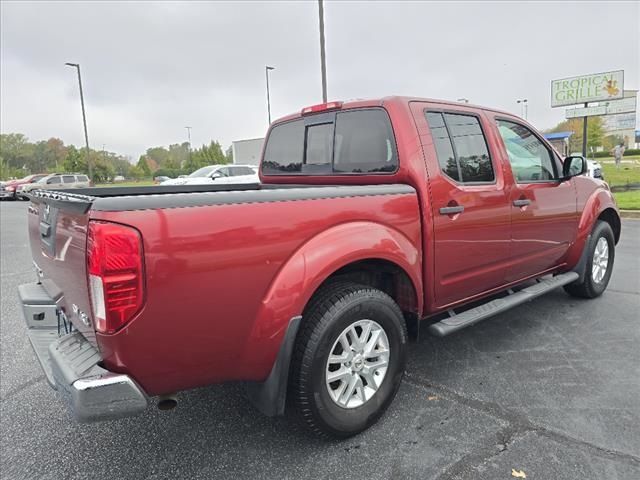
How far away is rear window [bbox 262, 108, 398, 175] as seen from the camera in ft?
10.1

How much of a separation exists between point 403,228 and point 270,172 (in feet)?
5.94

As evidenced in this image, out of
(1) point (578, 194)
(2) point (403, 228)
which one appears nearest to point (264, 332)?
(2) point (403, 228)

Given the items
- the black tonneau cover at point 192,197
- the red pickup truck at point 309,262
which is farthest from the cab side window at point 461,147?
the black tonneau cover at point 192,197

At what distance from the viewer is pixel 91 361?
1948 mm

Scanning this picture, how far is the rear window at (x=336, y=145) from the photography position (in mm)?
3072

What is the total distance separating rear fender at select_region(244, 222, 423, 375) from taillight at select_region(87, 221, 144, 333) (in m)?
0.58

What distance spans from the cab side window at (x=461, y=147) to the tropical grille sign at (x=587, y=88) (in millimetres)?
23311

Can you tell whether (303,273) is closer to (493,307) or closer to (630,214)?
Result: (493,307)

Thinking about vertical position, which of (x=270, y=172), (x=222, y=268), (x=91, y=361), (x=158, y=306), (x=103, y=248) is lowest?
(x=91, y=361)

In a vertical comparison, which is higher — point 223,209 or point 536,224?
point 223,209

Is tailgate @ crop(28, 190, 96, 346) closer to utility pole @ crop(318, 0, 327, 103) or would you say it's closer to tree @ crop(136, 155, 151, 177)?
utility pole @ crop(318, 0, 327, 103)

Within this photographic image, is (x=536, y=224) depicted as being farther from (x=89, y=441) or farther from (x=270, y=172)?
(x=89, y=441)

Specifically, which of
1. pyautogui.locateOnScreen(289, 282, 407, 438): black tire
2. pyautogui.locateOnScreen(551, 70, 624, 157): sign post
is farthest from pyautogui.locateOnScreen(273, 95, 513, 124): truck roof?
pyautogui.locateOnScreen(551, 70, 624, 157): sign post

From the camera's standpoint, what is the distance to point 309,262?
88.9 inches
